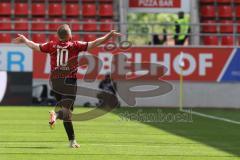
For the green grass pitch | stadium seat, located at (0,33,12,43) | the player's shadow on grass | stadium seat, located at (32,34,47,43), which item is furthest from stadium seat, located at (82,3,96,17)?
the green grass pitch

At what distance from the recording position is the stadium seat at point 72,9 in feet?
104

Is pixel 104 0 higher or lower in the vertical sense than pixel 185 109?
higher

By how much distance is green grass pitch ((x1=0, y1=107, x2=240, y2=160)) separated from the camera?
39.8 ft

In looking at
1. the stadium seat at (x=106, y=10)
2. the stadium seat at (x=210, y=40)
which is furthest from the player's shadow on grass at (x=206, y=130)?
the stadium seat at (x=106, y=10)

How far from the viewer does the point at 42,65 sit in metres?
28.5

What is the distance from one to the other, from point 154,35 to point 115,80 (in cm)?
261

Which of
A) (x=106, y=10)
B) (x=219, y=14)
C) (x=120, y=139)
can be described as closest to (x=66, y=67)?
(x=120, y=139)

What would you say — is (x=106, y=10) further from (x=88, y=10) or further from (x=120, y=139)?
(x=120, y=139)

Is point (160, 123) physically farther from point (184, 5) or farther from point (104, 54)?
point (184, 5)

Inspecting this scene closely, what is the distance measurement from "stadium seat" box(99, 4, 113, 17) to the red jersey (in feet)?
61.6

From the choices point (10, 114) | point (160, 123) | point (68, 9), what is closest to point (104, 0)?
point (68, 9)

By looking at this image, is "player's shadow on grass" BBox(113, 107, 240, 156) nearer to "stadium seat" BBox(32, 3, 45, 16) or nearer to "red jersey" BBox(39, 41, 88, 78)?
"red jersey" BBox(39, 41, 88, 78)

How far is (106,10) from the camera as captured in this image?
105ft

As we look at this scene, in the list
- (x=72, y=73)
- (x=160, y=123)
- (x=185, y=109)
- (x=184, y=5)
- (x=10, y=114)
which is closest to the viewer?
(x=72, y=73)
